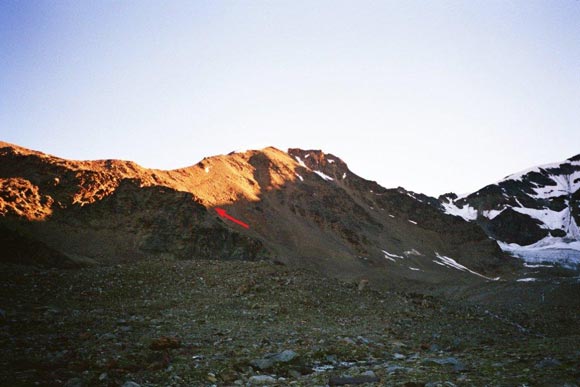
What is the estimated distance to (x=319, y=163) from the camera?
6427 inches

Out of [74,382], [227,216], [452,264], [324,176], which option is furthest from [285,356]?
[324,176]

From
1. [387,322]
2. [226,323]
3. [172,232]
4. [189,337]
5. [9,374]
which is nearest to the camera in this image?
[9,374]

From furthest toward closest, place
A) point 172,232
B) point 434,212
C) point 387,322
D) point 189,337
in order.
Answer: point 434,212 → point 172,232 → point 387,322 → point 189,337

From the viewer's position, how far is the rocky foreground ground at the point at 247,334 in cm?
877

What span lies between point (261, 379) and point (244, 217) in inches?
3358

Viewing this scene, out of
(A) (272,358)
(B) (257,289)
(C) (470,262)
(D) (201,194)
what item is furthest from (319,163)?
(A) (272,358)

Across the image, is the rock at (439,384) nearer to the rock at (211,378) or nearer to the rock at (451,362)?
the rock at (451,362)

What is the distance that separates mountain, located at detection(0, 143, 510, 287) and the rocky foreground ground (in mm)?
21654

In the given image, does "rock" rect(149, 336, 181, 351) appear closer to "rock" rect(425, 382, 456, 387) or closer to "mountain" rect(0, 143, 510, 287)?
"rock" rect(425, 382, 456, 387)

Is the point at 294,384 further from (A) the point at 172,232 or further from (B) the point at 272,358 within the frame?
(A) the point at 172,232

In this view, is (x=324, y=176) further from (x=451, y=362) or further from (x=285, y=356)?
(x=451, y=362)

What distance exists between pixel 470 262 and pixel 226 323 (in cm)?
13074

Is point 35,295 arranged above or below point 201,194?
below

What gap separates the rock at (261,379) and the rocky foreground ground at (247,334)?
0.02 meters
